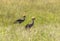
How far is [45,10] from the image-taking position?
705 inches

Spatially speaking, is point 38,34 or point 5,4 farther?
point 5,4

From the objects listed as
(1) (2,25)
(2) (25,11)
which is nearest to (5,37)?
(1) (2,25)

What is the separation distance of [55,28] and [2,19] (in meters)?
3.66

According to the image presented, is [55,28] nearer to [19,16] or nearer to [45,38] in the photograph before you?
[45,38]

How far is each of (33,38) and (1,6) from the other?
6856mm

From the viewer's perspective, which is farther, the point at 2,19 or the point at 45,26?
the point at 2,19

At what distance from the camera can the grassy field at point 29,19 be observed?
479 inches

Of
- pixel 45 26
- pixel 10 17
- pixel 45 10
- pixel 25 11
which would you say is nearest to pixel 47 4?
pixel 45 10

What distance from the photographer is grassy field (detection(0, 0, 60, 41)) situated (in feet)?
39.9

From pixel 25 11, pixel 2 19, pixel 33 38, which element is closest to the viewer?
pixel 33 38

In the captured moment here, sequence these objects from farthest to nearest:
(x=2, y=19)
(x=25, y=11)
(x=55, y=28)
→ 1. (x=25, y=11)
2. (x=2, y=19)
3. (x=55, y=28)

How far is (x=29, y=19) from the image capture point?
1526 centimetres

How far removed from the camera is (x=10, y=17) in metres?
16.2

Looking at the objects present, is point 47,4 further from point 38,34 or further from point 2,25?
point 38,34
